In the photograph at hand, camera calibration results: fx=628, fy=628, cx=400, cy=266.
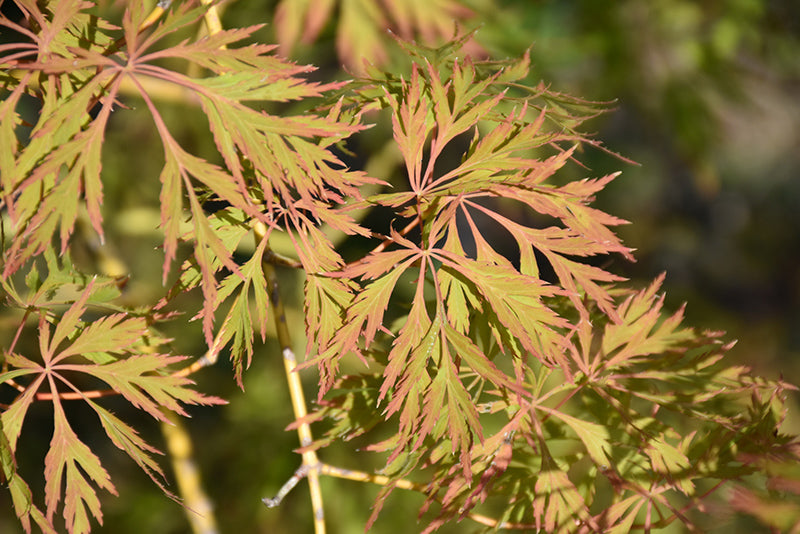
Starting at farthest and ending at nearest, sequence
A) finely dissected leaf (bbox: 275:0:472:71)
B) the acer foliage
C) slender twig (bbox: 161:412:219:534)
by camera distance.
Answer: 1. finely dissected leaf (bbox: 275:0:472:71)
2. slender twig (bbox: 161:412:219:534)
3. the acer foliage

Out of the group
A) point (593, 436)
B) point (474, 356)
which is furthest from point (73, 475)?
point (593, 436)

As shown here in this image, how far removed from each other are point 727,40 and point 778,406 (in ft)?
3.84

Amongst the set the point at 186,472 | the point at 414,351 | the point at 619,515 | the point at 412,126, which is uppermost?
the point at 412,126

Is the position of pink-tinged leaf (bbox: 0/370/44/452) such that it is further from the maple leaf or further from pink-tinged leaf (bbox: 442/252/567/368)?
pink-tinged leaf (bbox: 442/252/567/368)

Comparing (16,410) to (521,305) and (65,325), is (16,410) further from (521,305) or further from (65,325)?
(521,305)

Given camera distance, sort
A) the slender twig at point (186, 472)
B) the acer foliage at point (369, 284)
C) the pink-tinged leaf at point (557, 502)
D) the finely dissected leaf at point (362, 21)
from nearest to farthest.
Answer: the acer foliage at point (369, 284), the pink-tinged leaf at point (557, 502), the slender twig at point (186, 472), the finely dissected leaf at point (362, 21)

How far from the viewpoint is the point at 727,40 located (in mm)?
1441

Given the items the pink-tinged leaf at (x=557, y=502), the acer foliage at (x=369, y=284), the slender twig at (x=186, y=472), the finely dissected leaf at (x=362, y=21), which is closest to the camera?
the acer foliage at (x=369, y=284)

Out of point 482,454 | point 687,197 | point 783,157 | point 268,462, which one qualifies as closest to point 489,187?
point 482,454

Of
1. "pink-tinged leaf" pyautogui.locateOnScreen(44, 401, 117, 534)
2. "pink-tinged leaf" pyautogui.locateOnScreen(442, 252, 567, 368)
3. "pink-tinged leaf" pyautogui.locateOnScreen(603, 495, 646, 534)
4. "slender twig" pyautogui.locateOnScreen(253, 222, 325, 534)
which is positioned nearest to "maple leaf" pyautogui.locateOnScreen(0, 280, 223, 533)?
"pink-tinged leaf" pyautogui.locateOnScreen(44, 401, 117, 534)

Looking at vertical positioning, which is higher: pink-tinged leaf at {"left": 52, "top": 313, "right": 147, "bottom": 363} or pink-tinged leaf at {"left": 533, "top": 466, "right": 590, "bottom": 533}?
pink-tinged leaf at {"left": 52, "top": 313, "right": 147, "bottom": 363}

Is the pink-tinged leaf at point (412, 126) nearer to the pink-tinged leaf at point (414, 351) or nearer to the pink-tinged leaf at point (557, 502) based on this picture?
the pink-tinged leaf at point (414, 351)

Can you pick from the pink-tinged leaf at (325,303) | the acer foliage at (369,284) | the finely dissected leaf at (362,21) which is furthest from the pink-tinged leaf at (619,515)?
the finely dissected leaf at (362,21)

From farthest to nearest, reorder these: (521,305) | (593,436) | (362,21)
A: (362,21) < (593,436) < (521,305)
